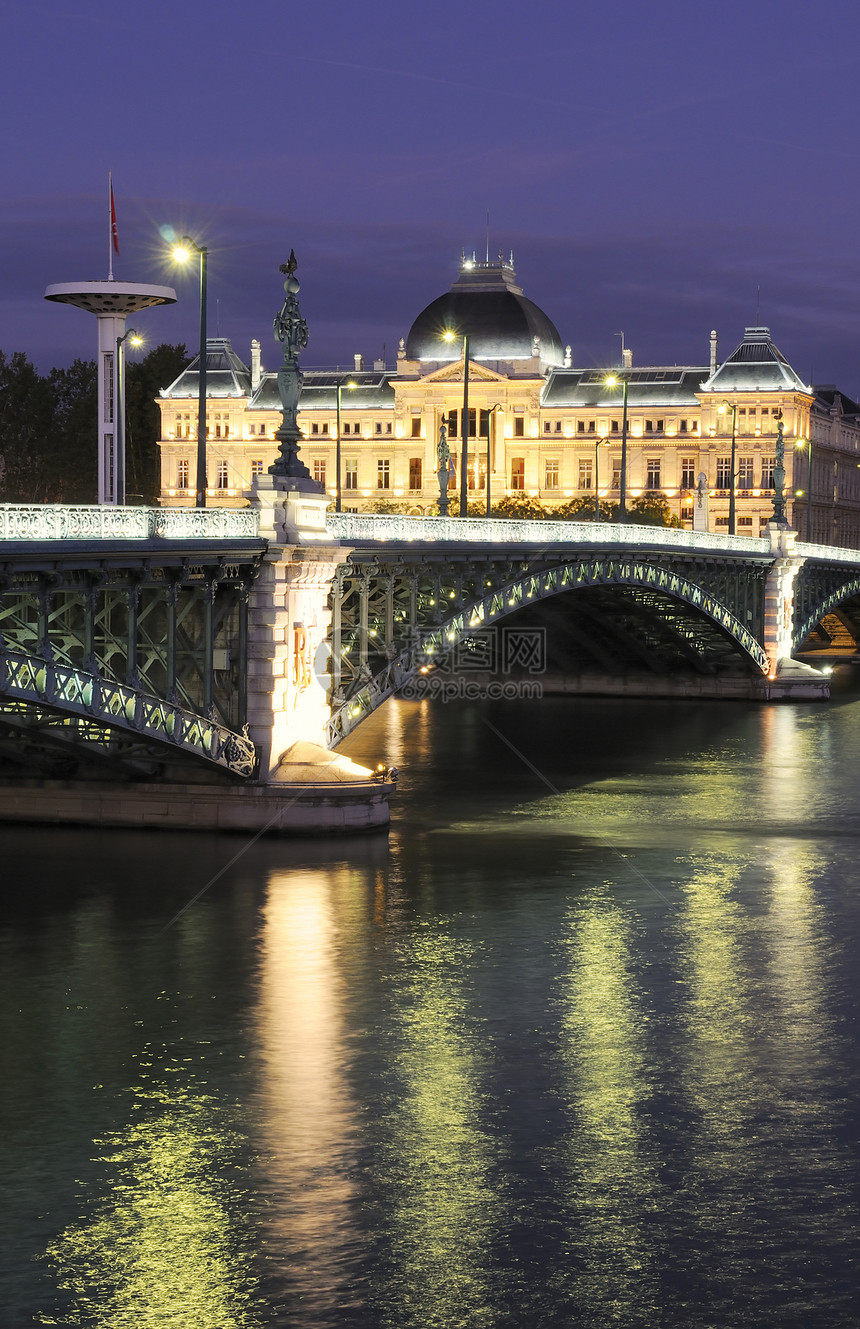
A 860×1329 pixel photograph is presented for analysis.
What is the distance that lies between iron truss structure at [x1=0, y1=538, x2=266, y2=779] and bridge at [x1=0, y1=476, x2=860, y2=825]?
Result: 0.04m

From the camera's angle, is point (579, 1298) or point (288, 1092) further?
point (288, 1092)

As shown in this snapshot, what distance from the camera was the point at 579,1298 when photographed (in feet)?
63.6

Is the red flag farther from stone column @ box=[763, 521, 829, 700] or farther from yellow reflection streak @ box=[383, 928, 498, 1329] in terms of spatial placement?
stone column @ box=[763, 521, 829, 700]

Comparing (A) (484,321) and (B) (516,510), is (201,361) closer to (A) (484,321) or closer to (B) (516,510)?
(B) (516,510)

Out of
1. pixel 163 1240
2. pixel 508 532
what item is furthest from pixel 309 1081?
pixel 508 532

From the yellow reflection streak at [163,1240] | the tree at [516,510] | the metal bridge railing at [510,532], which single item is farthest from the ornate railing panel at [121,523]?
the tree at [516,510]

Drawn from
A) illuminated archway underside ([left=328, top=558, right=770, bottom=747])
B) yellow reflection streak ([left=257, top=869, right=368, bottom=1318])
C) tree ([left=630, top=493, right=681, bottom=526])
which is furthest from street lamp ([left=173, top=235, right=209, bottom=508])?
tree ([left=630, top=493, right=681, bottom=526])

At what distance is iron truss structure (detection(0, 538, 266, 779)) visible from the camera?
35.8 meters

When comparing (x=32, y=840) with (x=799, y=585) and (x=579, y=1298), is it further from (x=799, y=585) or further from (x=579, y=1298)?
(x=799, y=585)

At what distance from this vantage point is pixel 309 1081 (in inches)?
1026

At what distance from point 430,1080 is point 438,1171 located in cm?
356

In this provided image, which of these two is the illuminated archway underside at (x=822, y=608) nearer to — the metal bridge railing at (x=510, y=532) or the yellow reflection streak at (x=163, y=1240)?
the metal bridge railing at (x=510, y=532)

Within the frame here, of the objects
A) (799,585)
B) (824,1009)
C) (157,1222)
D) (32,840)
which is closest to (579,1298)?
(157,1222)

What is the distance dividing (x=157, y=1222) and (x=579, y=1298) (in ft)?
15.3
